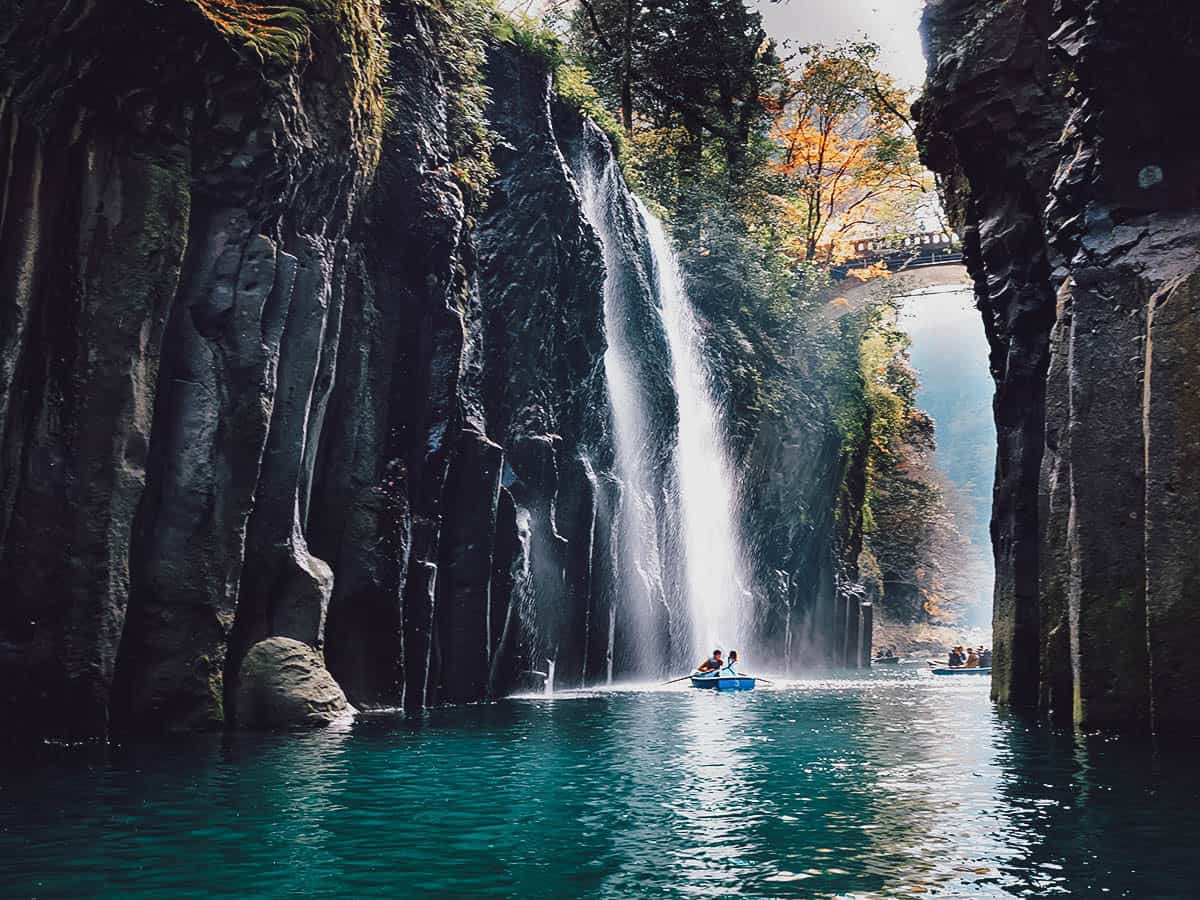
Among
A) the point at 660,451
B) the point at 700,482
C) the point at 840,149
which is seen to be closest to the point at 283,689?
the point at 660,451

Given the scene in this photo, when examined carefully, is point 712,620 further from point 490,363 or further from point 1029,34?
point 1029,34

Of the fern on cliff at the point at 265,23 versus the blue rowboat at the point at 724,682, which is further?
the blue rowboat at the point at 724,682

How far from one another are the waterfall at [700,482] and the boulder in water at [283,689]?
58.7ft

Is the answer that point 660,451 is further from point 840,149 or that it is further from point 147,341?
point 840,149

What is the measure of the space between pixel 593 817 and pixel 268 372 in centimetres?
840

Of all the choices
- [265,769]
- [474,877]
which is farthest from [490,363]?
[474,877]

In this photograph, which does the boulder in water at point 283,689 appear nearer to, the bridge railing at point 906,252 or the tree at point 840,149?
the tree at point 840,149

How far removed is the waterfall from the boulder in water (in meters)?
17.9

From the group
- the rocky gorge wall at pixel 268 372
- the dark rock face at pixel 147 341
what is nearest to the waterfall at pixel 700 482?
the rocky gorge wall at pixel 268 372

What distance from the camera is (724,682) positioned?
87.0 ft

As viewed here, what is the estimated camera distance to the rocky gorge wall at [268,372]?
1238 centimetres

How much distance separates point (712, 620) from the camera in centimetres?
3491

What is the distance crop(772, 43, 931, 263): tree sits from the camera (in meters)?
44.0

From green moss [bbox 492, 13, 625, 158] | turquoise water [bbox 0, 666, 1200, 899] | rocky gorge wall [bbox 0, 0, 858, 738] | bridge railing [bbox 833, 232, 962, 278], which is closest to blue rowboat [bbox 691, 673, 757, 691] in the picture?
rocky gorge wall [bbox 0, 0, 858, 738]
